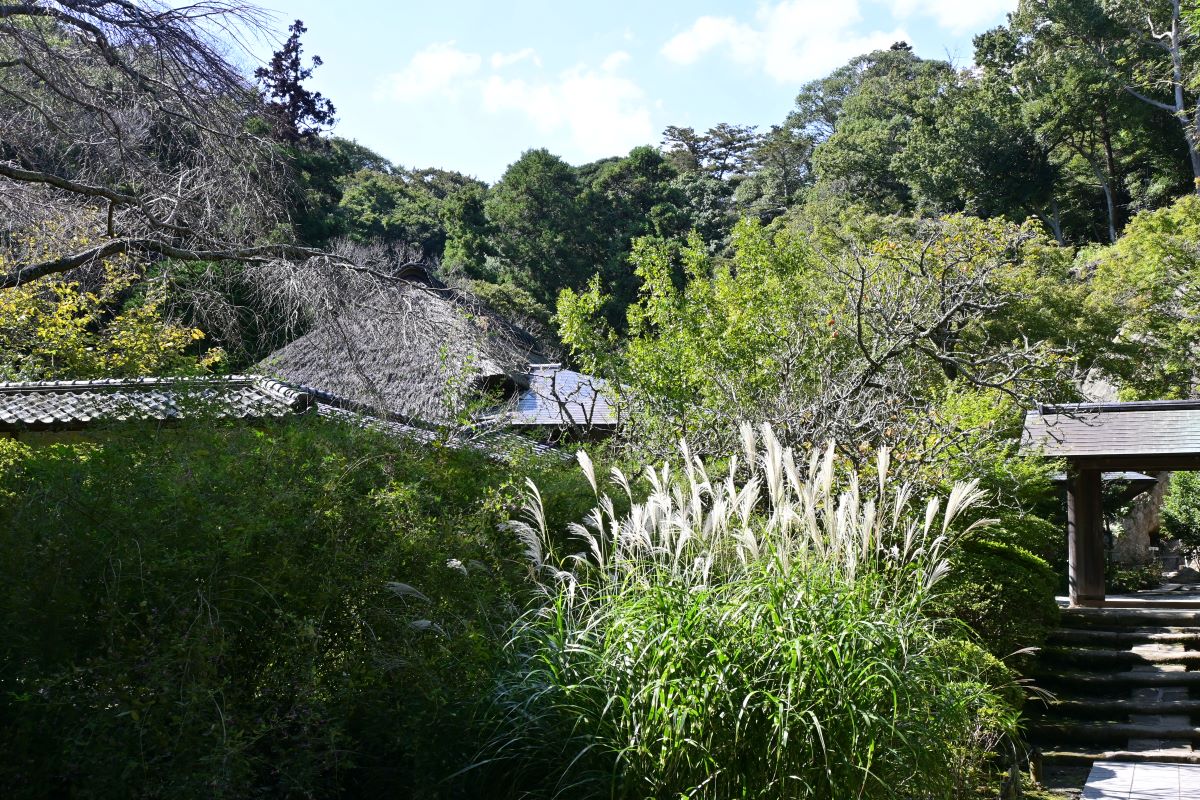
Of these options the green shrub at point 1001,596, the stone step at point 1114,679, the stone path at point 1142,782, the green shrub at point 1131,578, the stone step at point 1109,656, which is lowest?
the green shrub at point 1131,578

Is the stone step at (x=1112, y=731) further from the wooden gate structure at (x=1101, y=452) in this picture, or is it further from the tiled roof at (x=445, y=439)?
the tiled roof at (x=445, y=439)

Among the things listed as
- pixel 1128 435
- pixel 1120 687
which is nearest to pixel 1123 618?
pixel 1120 687

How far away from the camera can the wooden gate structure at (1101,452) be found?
1184 cm

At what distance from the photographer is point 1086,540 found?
41.0 ft

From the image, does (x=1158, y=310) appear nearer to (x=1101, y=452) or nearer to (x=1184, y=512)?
(x=1101, y=452)

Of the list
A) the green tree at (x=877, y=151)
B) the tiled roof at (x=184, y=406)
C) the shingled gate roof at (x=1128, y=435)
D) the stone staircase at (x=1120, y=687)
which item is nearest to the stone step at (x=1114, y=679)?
the stone staircase at (x=1120, y=687)

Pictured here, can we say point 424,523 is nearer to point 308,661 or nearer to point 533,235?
point 308,661

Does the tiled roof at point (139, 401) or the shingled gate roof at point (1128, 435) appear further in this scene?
Answer: the shingled gate roof at point (1128, 435)

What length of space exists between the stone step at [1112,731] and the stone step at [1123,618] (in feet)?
8.10

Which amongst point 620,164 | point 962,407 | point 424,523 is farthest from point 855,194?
point 424,523

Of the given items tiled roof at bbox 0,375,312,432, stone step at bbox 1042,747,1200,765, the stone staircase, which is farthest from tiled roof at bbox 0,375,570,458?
the stone staircase

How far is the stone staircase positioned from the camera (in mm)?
8906

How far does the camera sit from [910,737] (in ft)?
11.3

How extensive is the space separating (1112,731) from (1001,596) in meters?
1.91
